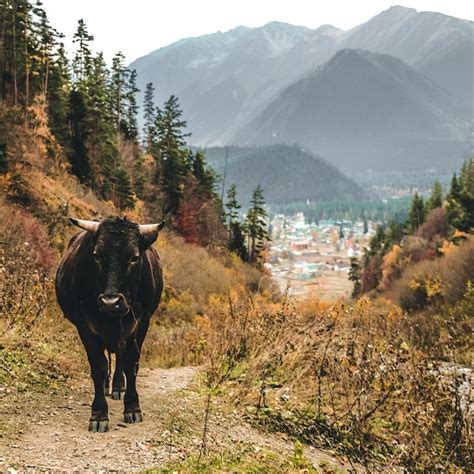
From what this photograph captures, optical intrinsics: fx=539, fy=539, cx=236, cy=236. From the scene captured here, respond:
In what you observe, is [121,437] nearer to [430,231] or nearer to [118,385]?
[118,385]

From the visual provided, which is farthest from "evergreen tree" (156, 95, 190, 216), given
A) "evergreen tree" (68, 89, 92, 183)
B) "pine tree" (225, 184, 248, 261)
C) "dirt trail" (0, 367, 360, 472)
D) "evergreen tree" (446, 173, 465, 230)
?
"dirt trail" (0, 367, 360, 472)

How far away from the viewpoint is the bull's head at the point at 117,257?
Result: 18.0ft

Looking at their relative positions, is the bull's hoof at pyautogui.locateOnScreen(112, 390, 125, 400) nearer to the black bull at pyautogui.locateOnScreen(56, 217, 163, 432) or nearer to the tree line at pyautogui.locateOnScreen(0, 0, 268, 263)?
the black bull at pyautogui.locateOnScreen(56, 217, 163, 432)

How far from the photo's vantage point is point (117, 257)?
565cm

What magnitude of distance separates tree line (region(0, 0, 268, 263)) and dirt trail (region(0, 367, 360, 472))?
20585mm

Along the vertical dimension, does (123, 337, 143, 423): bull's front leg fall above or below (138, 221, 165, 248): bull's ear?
below

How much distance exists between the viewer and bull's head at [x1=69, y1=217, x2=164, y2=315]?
549cm

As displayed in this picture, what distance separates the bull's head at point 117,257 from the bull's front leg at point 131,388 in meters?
0.82

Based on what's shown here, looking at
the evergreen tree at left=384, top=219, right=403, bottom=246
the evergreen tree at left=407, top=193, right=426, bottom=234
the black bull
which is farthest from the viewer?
the evergreen tree at left=384, top=219, right=403, bottom=246

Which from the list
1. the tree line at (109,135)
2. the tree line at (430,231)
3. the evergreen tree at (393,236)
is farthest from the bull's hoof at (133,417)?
the evergreen tree at (393,236)

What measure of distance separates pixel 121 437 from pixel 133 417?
590mm

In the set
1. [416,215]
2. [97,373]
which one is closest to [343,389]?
[97,373]

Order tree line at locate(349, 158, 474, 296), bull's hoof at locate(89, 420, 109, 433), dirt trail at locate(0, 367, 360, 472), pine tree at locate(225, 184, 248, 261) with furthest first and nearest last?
1. pine tree at locate(225, 184, 248, 261)
2. tree line at locate(349, 158, 474, 296)
3. bull's hoof at locate(89, 420, 109, 433)
4. dirt trail at locate(0, 367, 360, 472)

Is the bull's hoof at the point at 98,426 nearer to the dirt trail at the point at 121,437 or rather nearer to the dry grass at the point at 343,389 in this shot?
the dirt trail at the point at 121,437
